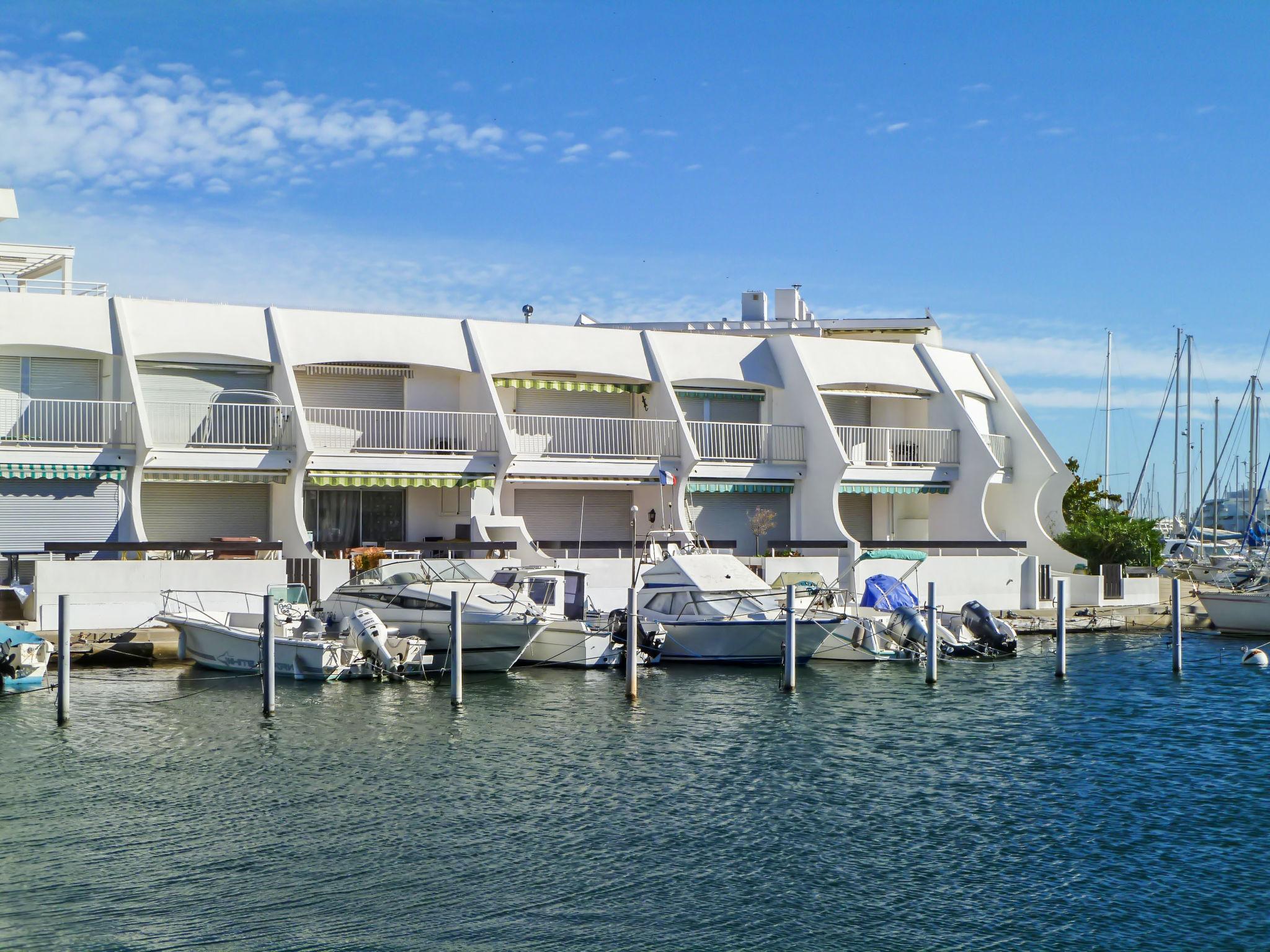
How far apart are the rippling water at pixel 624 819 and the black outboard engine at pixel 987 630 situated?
18.6 feet

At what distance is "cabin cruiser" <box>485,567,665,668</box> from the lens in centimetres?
2814

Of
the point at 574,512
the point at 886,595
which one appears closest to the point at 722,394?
the point at 574,512

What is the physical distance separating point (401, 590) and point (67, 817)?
469 inches

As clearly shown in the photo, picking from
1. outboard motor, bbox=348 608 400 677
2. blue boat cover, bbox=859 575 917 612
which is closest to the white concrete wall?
outboard motor, bbox=348 608 400 677

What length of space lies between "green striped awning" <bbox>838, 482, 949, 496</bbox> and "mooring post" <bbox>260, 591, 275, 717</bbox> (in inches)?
833

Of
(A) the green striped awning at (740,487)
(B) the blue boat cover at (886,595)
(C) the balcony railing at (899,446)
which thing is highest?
(C) the balcony railing at (899,446)

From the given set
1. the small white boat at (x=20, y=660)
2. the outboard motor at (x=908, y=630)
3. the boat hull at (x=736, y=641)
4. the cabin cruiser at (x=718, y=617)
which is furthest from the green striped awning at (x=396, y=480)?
the outboard motor at (x=908, y=630)

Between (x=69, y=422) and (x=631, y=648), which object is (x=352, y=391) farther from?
(x=631, y=648)

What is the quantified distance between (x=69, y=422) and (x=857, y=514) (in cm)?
→ 2349

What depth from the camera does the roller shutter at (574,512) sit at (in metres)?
38.5

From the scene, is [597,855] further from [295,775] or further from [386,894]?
[295,775]

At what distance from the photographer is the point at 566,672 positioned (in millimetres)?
28047

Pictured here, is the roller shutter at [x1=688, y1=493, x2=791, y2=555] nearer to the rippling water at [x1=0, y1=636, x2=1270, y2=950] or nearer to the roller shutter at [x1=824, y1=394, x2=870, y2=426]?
the roller shutter at [x1=824, y1=394, x2=870, y2=426]

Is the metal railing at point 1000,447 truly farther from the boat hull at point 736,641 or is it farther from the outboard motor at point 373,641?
the outboard motor at point 373,641
